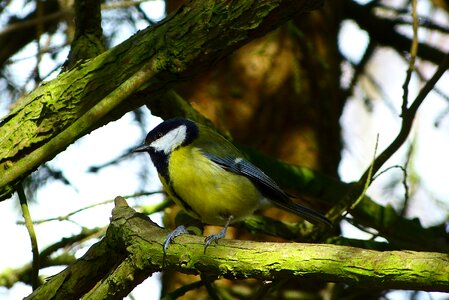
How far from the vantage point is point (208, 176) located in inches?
116

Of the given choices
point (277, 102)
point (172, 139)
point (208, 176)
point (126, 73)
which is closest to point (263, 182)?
point (208, 176)

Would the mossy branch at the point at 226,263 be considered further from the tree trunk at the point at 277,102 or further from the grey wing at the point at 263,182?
the tree trunk at the point at 277,102

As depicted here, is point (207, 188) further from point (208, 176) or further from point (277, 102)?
point (277, 102)

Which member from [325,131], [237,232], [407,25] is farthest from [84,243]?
[407,25]

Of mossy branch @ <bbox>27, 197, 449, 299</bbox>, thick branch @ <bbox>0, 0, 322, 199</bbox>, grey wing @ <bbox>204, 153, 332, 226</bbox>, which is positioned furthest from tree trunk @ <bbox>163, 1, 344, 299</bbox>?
mossy branch @ <bbox>27, 197, 449, 299</bbox>

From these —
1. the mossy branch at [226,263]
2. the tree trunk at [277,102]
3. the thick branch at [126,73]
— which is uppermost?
the thick branch at [126,73]

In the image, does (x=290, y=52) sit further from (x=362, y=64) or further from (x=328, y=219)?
(x=328, y=219)

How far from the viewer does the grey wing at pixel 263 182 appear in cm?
303

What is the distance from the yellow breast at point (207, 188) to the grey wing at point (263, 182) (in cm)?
3

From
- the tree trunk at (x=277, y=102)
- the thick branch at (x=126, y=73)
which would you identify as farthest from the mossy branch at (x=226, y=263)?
the tree trunk at (x=277, y=102)

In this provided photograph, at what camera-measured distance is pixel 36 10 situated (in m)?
4.02

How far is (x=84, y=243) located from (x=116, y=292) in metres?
1.30

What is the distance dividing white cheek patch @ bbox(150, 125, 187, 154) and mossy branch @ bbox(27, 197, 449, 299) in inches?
23.0

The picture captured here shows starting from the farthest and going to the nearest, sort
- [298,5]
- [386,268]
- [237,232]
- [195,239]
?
[237,232] < [298,5] < [195,239] < [386,268]
